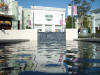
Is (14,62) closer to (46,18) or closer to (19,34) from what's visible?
(19,34)

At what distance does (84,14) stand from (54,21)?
Result: 692 inches

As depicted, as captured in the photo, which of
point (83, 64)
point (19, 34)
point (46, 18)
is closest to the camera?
point (83, 64)

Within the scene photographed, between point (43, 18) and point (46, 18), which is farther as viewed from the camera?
point (46, 18)

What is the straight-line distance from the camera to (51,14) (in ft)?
182

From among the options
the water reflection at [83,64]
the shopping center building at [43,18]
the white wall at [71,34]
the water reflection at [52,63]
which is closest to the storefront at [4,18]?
the shopping center building at [43,18]

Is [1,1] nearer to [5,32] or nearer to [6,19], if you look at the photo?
[6,19]

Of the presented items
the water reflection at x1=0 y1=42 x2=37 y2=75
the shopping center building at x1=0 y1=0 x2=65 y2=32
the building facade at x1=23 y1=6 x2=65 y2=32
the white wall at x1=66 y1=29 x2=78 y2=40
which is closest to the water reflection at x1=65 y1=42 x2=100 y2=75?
the water reflection at x1=0 y1=42 x2=37 y2=75

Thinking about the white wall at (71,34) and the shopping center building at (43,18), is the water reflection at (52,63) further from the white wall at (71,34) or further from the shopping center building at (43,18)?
the shopping center building at (43,18)

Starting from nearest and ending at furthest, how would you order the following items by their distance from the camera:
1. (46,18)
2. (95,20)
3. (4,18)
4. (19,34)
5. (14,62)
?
(14,62) < (19,34) < (4,18) < (95,20) < (46,18)

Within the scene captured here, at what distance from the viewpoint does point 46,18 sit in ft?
180

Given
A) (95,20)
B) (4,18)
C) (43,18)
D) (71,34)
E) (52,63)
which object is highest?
(43,18)

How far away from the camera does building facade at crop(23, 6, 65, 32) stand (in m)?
53.6

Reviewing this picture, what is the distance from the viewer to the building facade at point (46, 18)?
53.6 m

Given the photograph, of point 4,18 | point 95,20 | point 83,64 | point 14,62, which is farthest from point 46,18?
point 83,64
